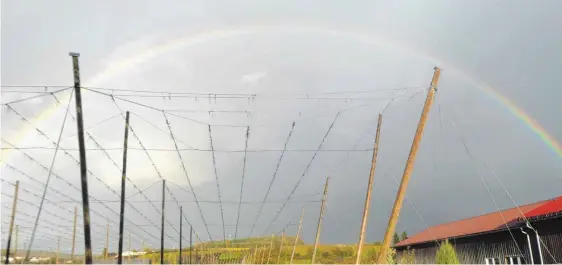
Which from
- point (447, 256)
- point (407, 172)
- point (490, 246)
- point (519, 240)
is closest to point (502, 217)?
point (490, 246)

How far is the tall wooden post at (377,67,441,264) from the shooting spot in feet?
58.0

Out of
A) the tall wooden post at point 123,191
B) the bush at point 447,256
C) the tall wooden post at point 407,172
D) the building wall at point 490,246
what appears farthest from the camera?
the building wall at point 490,246

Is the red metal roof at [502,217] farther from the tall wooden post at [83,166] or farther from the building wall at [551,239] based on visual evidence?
the tall wooden post at [83,166]

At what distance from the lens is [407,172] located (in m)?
18.1

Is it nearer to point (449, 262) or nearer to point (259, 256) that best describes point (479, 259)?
point (449, 262)

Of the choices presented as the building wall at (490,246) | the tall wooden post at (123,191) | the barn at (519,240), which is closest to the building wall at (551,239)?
the barn at (519,240)

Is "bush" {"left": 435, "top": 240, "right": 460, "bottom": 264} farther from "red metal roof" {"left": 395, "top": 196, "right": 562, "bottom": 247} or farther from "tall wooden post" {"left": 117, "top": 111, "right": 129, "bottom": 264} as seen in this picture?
"tall wooden post" {"left": 117, "top": 111, "right": 129, "bottom": 264}

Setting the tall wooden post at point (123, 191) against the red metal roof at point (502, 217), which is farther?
the red metal roof at point (502, 217)

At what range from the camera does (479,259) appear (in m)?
36.4

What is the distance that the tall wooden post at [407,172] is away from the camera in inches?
696

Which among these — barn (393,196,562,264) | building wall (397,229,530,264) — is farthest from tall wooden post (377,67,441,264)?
→ building wall (397,229,530,264)

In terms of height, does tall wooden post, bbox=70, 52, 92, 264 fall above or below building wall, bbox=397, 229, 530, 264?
above

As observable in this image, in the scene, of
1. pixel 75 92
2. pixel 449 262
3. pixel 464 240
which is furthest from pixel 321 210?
pixel 75 92

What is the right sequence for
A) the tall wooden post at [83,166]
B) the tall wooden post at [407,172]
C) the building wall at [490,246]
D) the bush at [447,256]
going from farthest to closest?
the building wall at [490,246], the bush at [447,256], the tall wooden post at [407,172], the tall wooden post at [83,166]
